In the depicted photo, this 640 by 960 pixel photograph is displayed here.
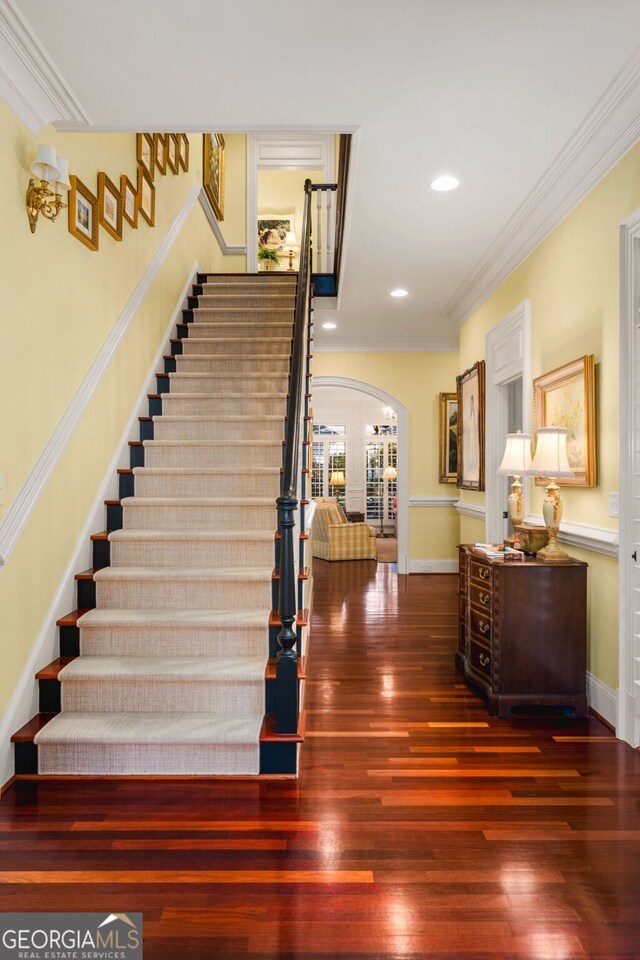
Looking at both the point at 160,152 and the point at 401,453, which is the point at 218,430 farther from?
the point at 401,453

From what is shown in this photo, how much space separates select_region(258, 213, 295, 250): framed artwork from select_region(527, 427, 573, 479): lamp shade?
712 centimetres

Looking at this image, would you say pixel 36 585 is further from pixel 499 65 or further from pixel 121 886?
pixel 499 65

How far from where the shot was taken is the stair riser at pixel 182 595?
303 centimetres

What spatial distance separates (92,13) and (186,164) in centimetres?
339

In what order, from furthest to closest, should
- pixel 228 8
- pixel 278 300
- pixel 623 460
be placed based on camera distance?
pixel 278 300
pixel 623 460
pixel 228 8

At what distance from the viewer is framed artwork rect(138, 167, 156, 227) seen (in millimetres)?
3953

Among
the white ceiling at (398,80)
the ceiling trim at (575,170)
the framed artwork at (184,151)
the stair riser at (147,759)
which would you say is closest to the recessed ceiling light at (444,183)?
the white ceiling at (398,80)

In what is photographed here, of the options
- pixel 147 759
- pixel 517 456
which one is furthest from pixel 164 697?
pixel 517 456

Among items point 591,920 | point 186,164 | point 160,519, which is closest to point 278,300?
point 186,164

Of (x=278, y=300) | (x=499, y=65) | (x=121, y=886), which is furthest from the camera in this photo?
(x=278, y=300)

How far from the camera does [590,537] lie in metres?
3.17

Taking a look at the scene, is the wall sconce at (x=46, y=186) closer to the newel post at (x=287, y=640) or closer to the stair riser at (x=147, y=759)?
the newel post at (x=287, y=640)

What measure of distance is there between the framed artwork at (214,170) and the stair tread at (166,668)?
4.80 m

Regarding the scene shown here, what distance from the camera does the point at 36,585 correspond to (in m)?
2.65
